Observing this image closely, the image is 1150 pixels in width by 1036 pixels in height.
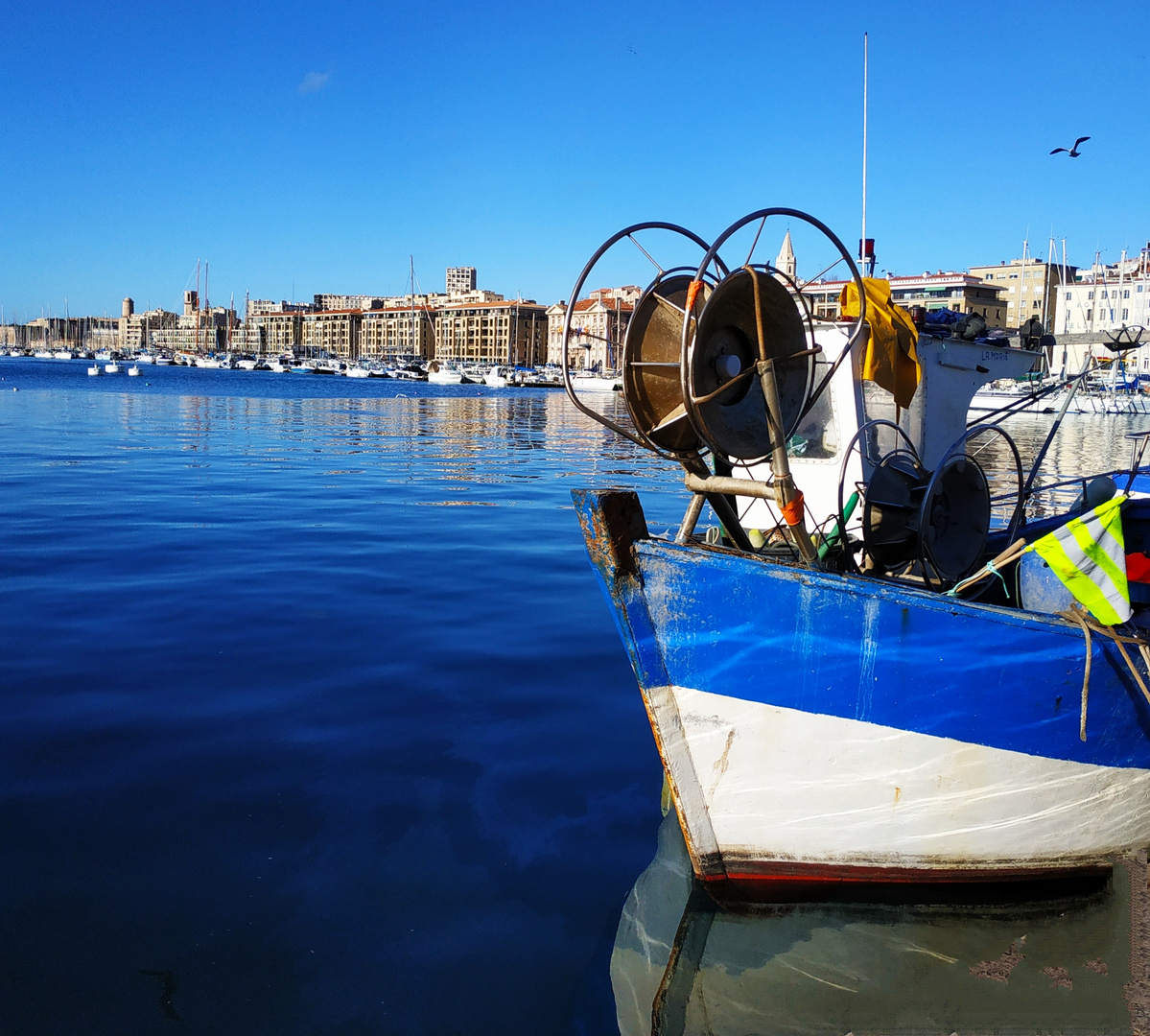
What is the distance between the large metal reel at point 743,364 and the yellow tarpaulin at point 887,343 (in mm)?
1329

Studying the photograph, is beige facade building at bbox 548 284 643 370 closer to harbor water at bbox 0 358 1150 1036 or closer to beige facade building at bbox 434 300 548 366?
beige facade building at bbox 434 300 548 366

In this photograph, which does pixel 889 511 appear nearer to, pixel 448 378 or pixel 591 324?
pixel 448 378

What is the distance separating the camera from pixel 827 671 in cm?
403

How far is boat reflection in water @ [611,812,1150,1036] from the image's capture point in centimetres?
374

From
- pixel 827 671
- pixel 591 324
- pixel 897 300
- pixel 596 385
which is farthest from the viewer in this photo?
pixel 591 324

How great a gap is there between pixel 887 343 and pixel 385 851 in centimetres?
406

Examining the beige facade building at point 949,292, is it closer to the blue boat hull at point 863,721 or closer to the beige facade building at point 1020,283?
the beige facade building at point 1020,283

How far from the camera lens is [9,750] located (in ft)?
17.8

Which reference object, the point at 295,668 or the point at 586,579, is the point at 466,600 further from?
the point at 295,668

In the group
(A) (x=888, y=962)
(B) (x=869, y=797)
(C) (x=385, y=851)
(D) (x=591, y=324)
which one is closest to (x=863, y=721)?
(B) (x=869, y=797)

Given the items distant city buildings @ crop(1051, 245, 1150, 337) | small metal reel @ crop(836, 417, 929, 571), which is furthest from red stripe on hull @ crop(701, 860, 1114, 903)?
distant city buildings @ crop(1051, 245, 1150, 337)

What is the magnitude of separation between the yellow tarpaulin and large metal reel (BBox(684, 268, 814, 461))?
133 cm

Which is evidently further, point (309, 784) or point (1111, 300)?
point (1111, 300)

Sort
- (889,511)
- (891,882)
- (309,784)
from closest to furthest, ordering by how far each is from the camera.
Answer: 1. (891,882)
2. (309,784)
3. (889,511)
